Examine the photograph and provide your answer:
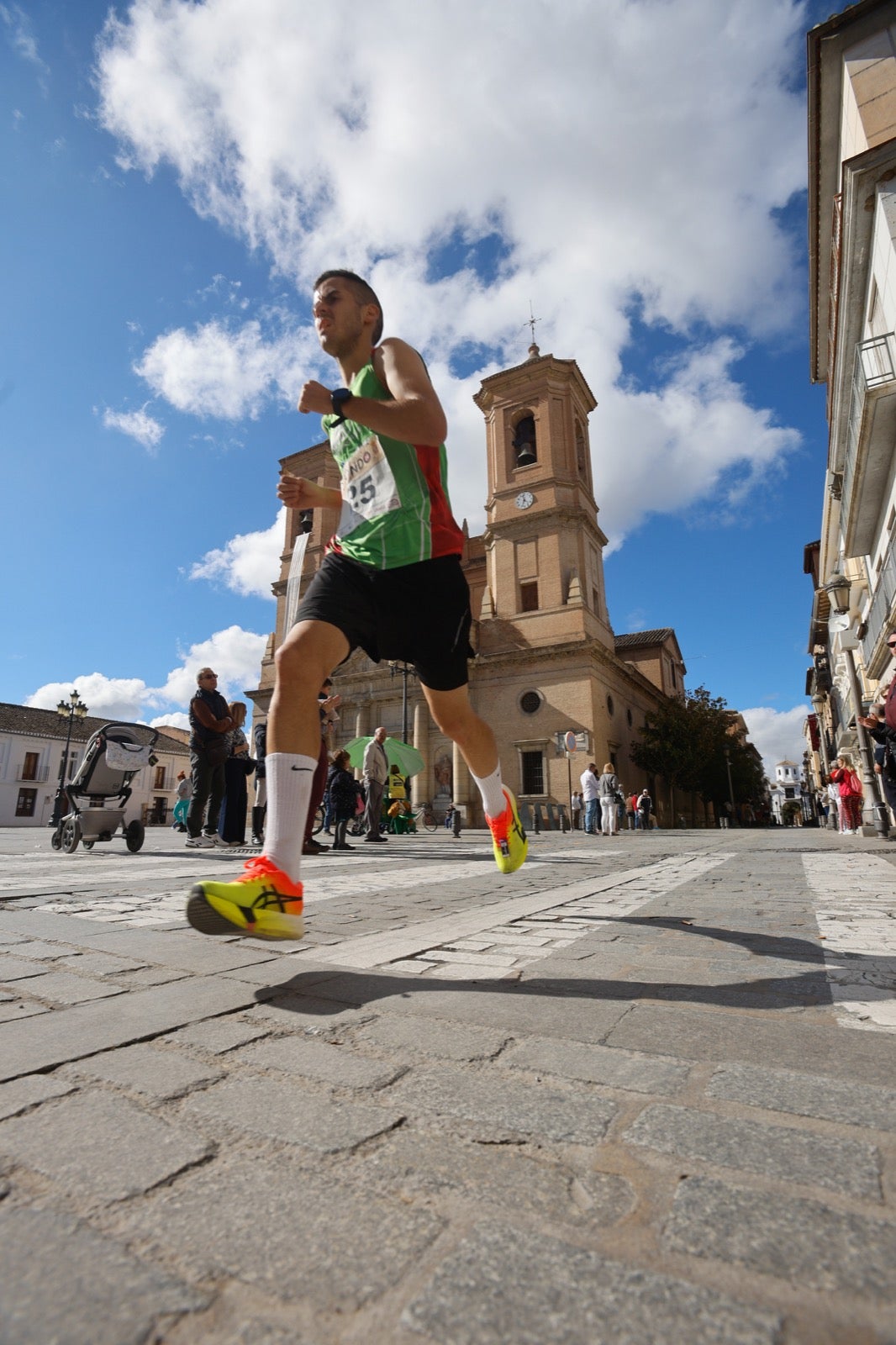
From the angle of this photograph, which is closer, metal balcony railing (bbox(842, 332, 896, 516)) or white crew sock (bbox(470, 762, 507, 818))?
white crew sock (bbox(470, 762, 507, 818))

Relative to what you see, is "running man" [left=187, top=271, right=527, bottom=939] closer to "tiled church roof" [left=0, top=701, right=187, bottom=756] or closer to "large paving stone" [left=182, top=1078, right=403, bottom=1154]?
"large paving stone" [left=182, top=1078, right=403, bottom=1154]

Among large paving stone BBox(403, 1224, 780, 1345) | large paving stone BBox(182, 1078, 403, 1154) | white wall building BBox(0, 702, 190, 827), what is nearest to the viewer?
large paving stone BBox(403, 1224, 780, 1345)

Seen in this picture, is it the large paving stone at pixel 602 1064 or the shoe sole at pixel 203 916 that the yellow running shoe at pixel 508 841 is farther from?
the large paving stone at pixel 602 1064

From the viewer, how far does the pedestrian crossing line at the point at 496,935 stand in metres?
2.11

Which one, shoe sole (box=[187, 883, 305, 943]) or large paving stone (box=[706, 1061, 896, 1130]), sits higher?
shoe sole (box=[187, 883, 305, 943])

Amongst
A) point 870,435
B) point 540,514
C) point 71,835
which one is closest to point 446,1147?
point 71,835

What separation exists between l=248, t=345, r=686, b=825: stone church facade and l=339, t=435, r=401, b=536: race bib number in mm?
25540

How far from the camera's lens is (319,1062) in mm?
1288

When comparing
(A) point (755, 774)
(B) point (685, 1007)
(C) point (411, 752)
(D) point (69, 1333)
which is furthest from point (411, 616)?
(A) point (755, 774)

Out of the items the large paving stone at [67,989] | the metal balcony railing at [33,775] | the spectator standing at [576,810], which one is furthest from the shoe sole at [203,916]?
the metal balcony railing at [33,775]

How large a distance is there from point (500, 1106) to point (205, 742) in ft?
22.7

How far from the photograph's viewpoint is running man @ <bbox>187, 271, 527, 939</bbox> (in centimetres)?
221

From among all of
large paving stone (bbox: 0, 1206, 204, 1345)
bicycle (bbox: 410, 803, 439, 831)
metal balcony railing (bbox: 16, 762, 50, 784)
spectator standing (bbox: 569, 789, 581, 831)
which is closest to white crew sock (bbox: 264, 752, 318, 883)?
large paving stone (bbox: 0, 1206, 204, 1345)

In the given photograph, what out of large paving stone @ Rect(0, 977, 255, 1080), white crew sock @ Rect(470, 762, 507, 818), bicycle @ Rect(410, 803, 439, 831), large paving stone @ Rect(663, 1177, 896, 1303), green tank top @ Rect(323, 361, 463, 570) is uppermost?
green tank top @ Rect(323, 361, 463, 570)
